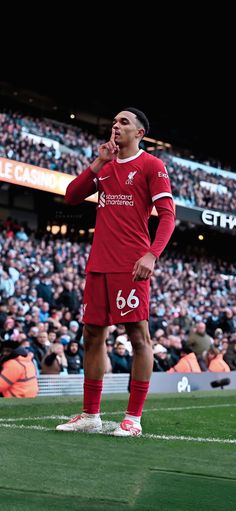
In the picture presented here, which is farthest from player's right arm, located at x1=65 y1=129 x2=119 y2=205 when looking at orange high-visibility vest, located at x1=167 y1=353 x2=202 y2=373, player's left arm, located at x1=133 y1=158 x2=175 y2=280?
orange high-visibility vest, located at x1=167 y1=353 x2=202 y2=373

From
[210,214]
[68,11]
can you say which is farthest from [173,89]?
[68,11]

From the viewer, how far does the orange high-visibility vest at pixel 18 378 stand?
906 centimetres

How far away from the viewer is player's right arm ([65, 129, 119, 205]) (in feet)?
15.7

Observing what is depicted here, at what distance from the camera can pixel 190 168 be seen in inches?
1266

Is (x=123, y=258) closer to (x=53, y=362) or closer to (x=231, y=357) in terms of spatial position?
(x=53, y=362)

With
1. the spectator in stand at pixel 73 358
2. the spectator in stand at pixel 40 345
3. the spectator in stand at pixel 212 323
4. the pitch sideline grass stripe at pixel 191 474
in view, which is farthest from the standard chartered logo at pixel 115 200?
Answer: the spectator in stand at pixel 212 323

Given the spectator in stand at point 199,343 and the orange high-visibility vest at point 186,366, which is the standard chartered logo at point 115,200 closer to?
the orange high-visibility vest at point 186,366

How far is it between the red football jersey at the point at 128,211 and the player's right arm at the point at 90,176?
0.25 ft

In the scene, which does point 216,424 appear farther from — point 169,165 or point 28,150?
point 169,165

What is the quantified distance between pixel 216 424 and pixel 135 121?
2468 mm

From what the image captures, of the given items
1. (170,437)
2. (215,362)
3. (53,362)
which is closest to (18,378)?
(53,362)

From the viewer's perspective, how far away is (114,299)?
4.64 m

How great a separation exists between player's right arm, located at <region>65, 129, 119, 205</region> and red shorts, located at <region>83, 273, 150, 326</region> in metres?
0.57

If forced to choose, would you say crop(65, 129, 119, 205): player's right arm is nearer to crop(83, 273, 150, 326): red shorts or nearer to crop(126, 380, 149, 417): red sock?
crop(83, 273, 150, 326): red shorts
